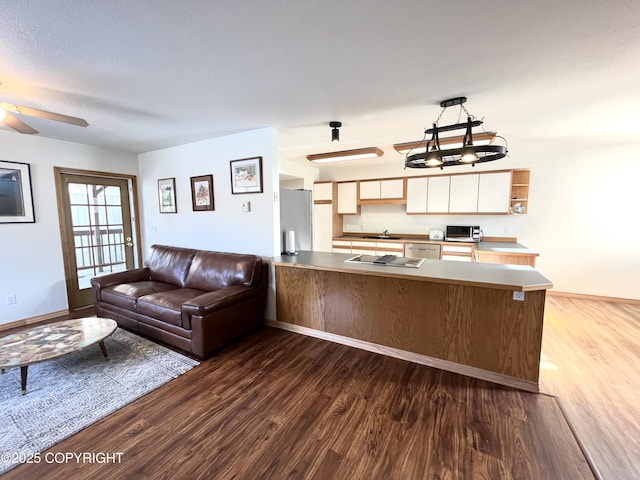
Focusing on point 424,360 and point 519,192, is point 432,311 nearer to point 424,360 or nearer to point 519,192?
point 424,360

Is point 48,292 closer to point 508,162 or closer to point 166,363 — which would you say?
point 166,363

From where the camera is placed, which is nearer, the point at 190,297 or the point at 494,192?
the point at 190,297

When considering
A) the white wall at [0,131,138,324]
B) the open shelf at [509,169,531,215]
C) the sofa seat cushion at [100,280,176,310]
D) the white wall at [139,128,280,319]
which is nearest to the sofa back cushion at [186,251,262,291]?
the white wall at [139,128,280,319]

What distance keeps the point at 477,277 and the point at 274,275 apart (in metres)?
2.11

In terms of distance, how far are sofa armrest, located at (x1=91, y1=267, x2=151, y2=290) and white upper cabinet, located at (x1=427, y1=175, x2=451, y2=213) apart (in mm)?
4623

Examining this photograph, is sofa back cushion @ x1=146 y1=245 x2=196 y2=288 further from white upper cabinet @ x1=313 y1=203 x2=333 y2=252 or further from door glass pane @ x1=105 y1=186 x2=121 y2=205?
white upper cabinet @ x1=313 y1=203 x2=333 y2=252

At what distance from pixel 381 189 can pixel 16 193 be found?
5.17m

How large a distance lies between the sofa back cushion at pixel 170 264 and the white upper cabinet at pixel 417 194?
370 cm

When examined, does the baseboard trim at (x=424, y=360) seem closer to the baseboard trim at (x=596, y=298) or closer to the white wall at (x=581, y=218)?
the white wall at (x=581, y=218)

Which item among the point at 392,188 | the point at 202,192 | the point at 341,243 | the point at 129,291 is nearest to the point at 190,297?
the point at 129,291

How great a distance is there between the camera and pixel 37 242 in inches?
137

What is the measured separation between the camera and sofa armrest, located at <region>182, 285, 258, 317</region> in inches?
100

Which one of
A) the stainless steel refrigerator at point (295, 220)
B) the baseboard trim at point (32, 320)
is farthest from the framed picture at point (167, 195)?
the baseboard trim at point (32, 320)

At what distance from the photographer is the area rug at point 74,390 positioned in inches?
67.6
